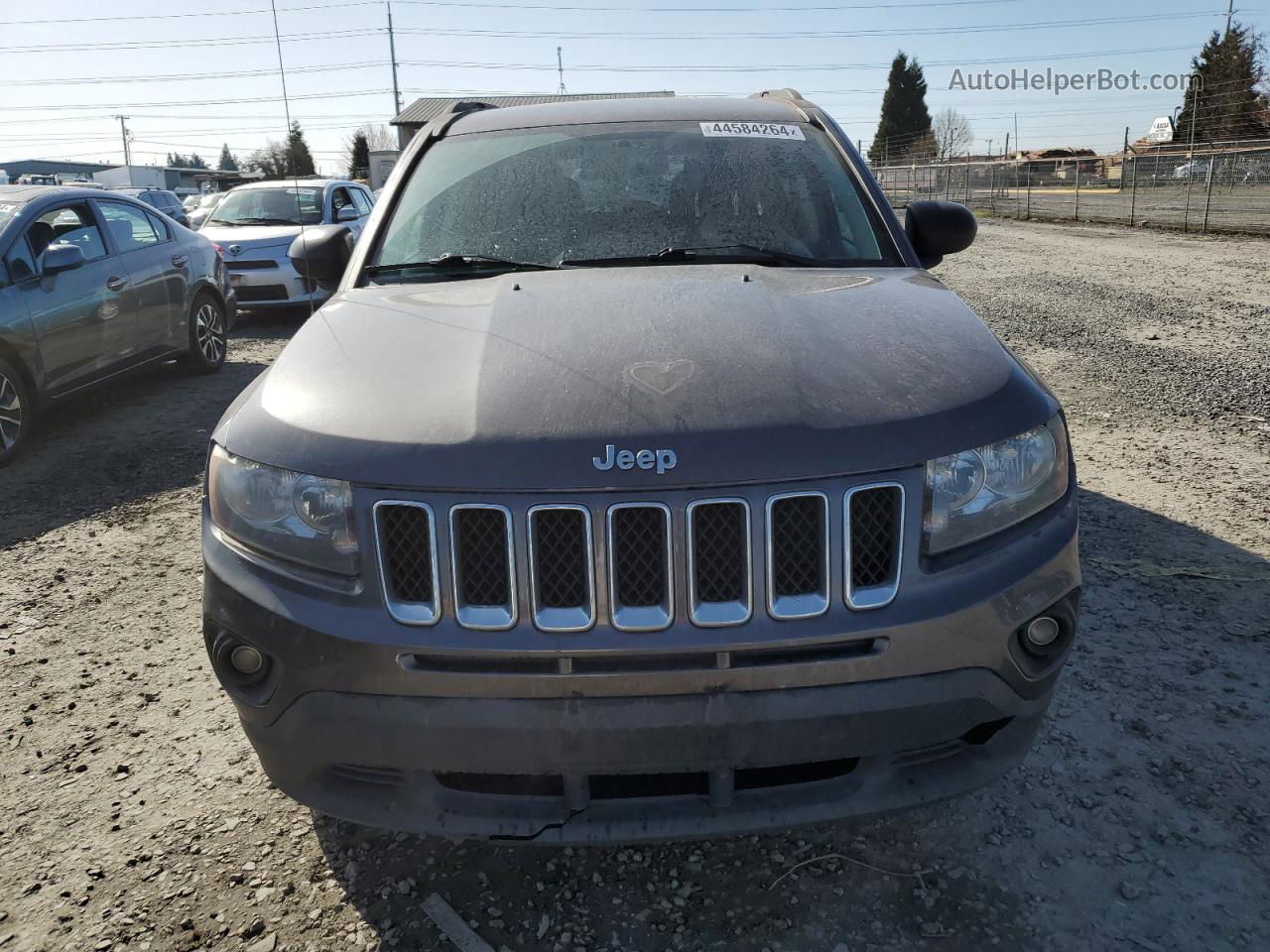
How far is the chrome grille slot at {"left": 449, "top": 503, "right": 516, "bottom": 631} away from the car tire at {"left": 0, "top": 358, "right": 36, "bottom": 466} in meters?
5.67

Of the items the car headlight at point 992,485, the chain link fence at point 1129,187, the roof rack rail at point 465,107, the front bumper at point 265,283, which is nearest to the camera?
the car headlight at point 992,485

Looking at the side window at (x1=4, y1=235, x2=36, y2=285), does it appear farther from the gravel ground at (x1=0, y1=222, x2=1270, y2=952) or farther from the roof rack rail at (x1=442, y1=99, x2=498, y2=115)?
the roof rack rail at (x1=442, y1=99, x2=498, y2=115)

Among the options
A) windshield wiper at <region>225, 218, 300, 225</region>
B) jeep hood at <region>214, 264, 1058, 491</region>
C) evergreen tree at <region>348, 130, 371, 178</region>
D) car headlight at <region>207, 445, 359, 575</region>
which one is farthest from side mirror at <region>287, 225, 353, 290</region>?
evergreen tree at <region>348, 130, 371, 178</region>

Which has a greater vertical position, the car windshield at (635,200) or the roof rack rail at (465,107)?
the roof rack rail at (465,107)

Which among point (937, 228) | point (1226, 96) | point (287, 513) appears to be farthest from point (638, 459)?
point (1226, 96)

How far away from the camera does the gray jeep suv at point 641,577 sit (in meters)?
1.87

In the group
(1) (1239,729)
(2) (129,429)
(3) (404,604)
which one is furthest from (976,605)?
(2) (129,429)

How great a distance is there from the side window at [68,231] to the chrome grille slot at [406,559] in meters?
6.01

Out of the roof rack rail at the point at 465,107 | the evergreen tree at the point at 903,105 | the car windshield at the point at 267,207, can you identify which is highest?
the evergreen tree at the point at 903,105

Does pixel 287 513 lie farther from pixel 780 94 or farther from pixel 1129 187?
pixel 1129 187

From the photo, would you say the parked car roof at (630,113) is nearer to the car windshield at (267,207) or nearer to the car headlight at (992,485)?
the car headlight at (992,485)

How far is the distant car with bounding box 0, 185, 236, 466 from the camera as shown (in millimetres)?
6379

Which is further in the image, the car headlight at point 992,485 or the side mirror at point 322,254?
the side mirror at point 322,254

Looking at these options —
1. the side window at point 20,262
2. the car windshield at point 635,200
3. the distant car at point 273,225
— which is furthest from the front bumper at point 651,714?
the distant car at point 273,225
